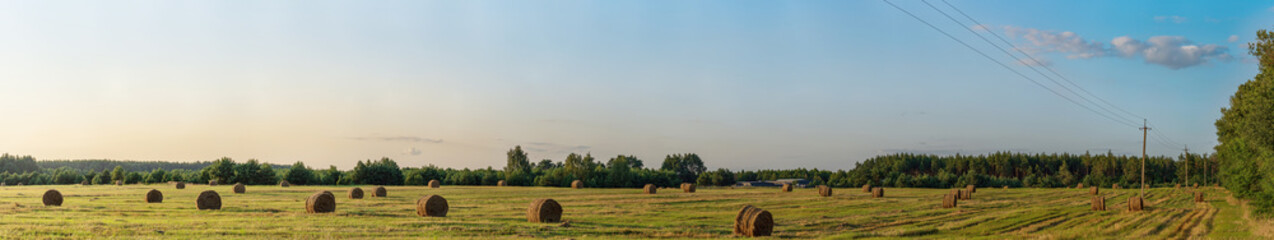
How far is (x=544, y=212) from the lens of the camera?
30812 mm

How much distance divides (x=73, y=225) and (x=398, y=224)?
9.95 metres

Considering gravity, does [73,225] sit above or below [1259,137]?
below

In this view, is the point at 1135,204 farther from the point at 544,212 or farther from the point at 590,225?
the point at 544,212

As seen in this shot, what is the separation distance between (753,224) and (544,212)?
8977 millimetres

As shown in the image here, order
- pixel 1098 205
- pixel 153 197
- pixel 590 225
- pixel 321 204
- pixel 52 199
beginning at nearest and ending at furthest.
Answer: pixel 590 225 → pixel 321 204 → pixel 52 199 → pixel 153 197 → pixel 1098 205

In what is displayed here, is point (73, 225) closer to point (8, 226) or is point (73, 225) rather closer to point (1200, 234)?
point (8, 226)

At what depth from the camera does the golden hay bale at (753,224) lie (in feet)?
84.0

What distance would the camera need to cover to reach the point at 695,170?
162 meters

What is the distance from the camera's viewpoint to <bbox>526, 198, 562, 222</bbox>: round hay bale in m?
30.7

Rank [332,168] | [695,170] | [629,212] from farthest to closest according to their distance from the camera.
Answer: [695,170]
[332,168]
[629,212]

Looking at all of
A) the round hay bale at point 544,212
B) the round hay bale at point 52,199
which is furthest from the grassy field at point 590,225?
the round hay bale at point 52,199

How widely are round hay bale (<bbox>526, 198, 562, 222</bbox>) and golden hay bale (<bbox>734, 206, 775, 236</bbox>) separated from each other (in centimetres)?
807

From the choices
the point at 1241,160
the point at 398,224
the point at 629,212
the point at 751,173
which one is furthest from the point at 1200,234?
the point at 751,173

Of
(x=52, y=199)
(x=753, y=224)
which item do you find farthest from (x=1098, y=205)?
(x=52, y=199)
